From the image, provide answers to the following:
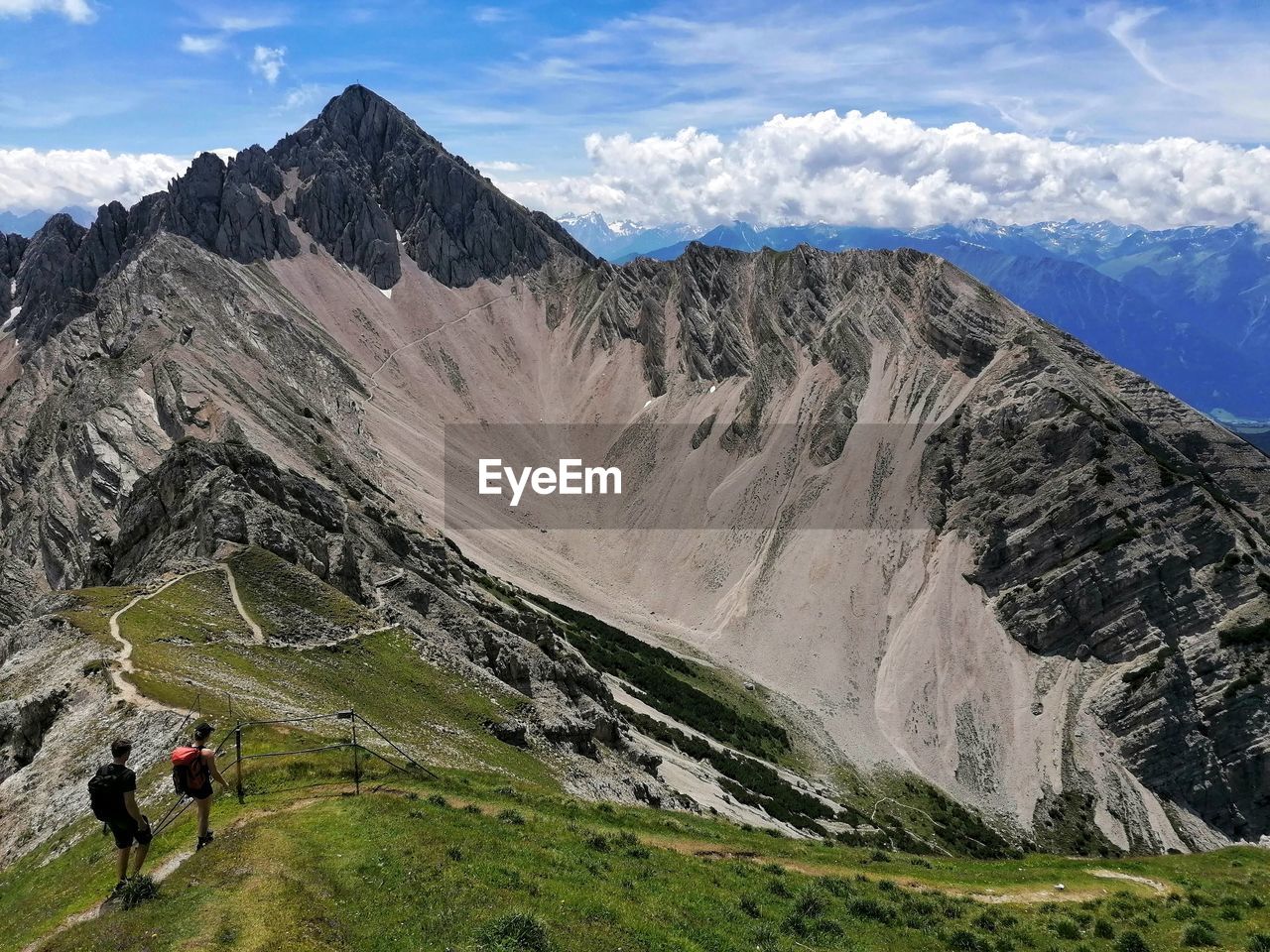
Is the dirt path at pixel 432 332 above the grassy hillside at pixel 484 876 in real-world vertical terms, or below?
above

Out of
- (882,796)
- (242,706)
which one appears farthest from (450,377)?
(242,706)

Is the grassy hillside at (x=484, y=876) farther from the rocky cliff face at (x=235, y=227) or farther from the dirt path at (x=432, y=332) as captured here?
the rocky cliff face at (x=235, y=227)

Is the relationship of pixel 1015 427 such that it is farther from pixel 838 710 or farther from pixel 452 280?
pixel 452 280

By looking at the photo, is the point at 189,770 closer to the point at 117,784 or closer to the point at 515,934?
the point at 117,784

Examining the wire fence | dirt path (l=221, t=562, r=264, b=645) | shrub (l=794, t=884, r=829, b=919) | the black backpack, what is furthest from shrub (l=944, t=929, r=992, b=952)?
dirt path (l=221, t=562, r=264, b=645)

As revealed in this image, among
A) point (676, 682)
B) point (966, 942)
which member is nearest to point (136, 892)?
point (966, 942)

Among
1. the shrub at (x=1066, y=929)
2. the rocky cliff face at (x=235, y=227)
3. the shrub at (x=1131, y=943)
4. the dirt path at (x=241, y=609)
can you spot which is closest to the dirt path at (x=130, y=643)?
the dirt path at (x=241, y=609)
